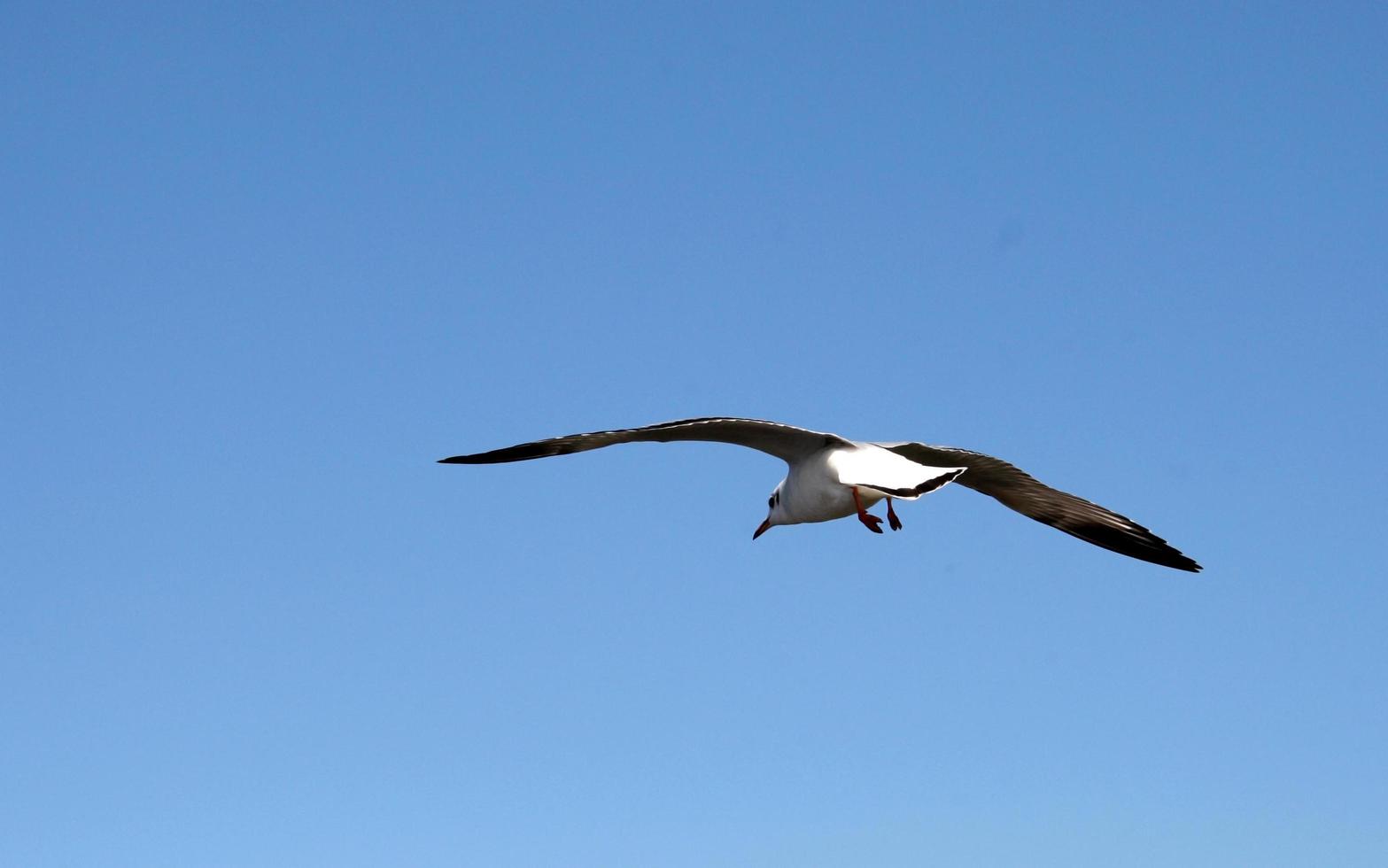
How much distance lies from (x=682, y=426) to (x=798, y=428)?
1375mm

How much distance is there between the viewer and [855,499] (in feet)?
46.4

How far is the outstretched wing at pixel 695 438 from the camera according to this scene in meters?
13.1

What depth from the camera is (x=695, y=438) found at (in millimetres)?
13695

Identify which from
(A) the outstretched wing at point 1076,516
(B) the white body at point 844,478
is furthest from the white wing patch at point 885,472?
(A) the outstretched wing at point 1076,516

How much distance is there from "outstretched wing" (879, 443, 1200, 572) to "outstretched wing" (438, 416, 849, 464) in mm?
2840

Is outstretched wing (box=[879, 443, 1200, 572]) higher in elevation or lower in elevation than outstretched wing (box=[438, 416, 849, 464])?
higher

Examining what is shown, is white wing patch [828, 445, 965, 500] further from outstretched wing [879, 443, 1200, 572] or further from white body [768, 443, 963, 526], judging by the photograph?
outstretched wing [879, 443, 1200, 572]

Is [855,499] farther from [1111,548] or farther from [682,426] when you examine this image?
[1111,548]

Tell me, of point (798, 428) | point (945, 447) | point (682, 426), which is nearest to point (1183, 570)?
point (945, 447)

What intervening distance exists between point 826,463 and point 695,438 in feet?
4.56

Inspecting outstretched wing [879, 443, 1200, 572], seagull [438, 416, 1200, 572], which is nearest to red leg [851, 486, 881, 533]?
seagull [438, 416, 1200, 572]

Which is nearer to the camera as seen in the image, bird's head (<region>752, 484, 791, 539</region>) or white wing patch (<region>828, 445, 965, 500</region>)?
white wing patch (<region>828, 445, 965, 500</region>)

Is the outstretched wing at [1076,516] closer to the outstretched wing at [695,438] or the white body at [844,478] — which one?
the white body at [844,478]

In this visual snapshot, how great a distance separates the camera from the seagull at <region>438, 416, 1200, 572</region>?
13.2m
